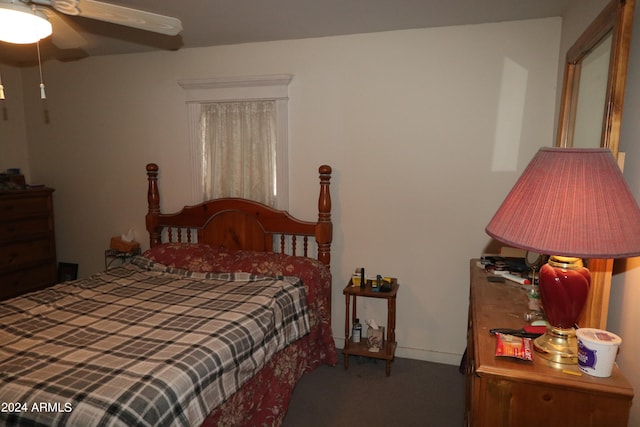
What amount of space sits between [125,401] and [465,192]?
7.80 feet

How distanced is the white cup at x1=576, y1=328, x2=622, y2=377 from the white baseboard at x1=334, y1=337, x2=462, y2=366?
74.1 inches

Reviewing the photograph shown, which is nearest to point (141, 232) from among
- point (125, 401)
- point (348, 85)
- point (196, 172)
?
point (196, 172)

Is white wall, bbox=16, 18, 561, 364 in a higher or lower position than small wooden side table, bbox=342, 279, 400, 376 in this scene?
higher

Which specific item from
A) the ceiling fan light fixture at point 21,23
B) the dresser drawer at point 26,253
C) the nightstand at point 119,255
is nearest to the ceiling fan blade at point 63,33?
the ceiling fan light fixture at point 21,23

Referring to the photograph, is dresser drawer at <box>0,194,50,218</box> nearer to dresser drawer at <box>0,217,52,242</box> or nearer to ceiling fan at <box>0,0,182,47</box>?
dresser drawer at <box>0,217,52,242</box>

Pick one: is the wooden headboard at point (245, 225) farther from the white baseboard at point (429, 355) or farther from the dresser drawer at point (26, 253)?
the dresser drawer at point (26, 253)

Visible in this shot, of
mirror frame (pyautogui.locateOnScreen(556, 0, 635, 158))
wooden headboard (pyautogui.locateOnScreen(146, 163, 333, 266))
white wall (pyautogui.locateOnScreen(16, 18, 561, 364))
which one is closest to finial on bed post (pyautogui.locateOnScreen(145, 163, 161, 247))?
wooden headboard (pyautogui.locateOnScreen(146, 163, 333, 266))

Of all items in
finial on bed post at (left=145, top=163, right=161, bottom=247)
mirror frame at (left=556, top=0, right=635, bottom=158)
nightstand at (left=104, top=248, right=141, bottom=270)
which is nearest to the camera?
mirror frame at (left=556, top=0, right=635, bottom=158)

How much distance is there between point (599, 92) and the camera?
1636mm

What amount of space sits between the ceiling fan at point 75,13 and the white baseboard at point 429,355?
266cm

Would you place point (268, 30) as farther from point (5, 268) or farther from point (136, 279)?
point (5, 268)

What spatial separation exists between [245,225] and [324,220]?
2.22ft

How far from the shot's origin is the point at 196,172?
11.1 ft

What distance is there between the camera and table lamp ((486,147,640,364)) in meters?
1.06
